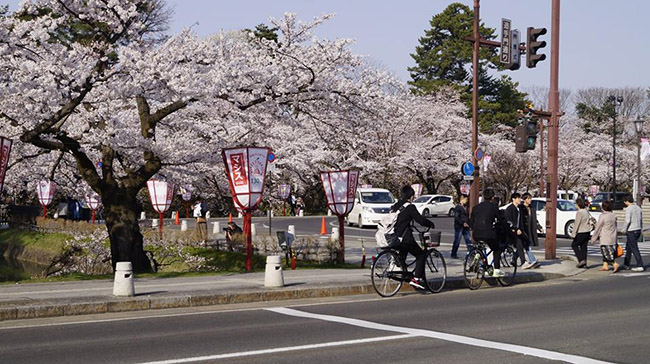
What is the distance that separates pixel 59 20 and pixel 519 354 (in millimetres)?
12505

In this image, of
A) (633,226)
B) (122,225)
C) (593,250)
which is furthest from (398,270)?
(593,250)

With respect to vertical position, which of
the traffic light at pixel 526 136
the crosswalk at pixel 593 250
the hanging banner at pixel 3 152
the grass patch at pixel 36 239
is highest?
the traffic light at pixel 526 136

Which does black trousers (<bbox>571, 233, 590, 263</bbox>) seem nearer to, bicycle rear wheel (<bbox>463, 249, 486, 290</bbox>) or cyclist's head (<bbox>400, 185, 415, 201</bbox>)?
bicycle rear wheel (<bbox>463, 249, 486, 290</bbox>)

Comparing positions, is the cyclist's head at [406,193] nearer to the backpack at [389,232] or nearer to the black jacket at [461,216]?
the backpack at [389,232]

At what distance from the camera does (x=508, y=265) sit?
15.9 meters

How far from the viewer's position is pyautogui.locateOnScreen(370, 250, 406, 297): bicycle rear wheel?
43.2 ft

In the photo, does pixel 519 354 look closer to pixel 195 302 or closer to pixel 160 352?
pixel 160 352

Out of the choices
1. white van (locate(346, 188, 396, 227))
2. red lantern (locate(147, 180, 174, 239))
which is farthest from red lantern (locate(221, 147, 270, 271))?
white van (locate(346, 188, 396, 227))

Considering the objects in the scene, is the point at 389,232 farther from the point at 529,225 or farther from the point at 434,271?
the point at 529,225

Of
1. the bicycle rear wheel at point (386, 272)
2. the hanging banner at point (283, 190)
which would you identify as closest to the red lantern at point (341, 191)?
the bicycle rear wheel at point (386, 272)

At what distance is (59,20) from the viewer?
16.2 metres

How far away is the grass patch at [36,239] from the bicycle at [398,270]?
19.2 metres

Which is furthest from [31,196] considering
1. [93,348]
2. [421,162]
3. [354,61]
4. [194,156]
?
[93,348]

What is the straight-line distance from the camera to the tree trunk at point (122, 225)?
19531 millimetres
